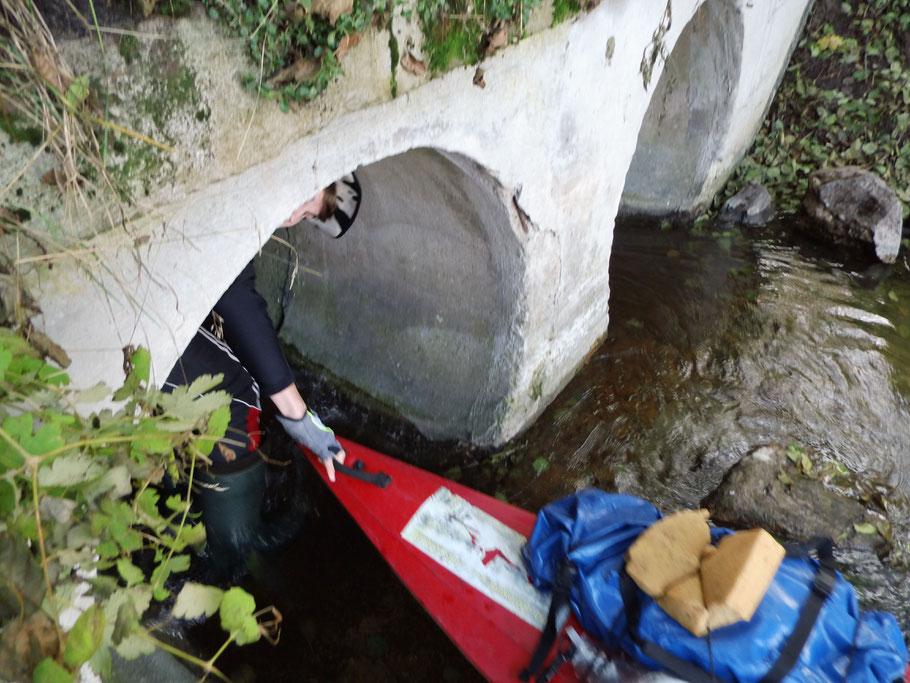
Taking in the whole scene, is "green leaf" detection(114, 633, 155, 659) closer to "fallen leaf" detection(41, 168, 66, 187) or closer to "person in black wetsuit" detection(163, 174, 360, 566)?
"fallen leaf" detection(41, 168, 66, 187)

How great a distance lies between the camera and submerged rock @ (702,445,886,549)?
299cm

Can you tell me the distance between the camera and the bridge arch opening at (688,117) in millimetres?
4602

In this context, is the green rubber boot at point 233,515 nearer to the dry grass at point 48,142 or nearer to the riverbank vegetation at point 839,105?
the dry grass at point 48,142

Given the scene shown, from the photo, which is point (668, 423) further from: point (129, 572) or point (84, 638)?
point (84, 638)

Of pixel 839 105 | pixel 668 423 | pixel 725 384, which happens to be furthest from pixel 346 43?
pixel 839 105

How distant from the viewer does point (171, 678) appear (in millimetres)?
1224

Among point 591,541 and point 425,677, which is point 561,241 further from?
point 425,677

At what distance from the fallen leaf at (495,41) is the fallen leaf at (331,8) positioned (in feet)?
2.32

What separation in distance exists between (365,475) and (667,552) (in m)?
1.50

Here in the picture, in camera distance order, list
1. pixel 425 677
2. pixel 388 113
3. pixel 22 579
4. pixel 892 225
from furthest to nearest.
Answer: pixel 892 225, pixel 425 677, pixel 388 113, pixel 22 579

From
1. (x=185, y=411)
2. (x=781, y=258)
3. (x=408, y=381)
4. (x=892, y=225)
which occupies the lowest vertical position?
(x=408, y=381)

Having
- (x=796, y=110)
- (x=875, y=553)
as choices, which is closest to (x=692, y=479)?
(x=875, y=553)

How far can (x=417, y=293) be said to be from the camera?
3.19 metres

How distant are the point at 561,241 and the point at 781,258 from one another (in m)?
3.57
